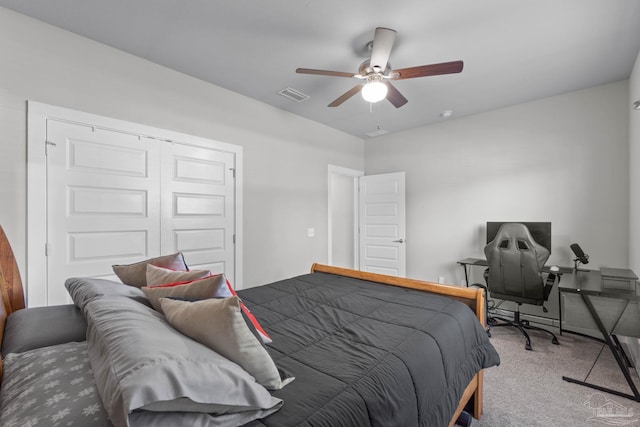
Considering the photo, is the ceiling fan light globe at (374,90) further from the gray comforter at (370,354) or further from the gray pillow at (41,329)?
the gray pillow at (41,329)

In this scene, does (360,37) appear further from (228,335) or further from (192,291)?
(228,335)

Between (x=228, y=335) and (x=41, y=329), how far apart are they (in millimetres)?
955

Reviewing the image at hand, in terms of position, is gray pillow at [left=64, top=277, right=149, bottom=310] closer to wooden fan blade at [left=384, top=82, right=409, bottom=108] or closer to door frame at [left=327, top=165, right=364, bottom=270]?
wooden fan blade at [left=384, top=82, right=409, bottom=108]

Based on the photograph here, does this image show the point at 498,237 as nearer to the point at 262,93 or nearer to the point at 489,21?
the point at 489,21

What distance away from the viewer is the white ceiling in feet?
6.44

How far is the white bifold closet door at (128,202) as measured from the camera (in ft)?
7.20

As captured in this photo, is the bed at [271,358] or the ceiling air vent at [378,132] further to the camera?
the ceiling air vent at [378,132]

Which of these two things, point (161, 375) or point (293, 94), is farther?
point (293, 94)

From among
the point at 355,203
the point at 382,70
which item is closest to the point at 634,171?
the point at 382,70

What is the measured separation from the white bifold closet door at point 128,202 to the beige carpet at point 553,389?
2724 mm

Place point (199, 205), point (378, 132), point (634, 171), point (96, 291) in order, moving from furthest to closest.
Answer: point (378, 132), point (199, 205), point (634, 171), point (96, 291)

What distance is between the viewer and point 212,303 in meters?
0.93

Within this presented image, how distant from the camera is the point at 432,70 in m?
2.07

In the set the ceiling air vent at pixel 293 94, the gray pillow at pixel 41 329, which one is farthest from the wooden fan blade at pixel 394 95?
the gray pillow at pixel 41 329
